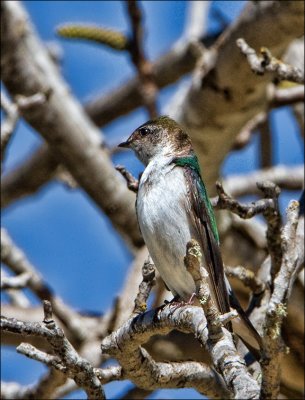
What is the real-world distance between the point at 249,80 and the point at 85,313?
230cm

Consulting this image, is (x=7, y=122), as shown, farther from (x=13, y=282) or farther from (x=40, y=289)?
(x=40, y=289)

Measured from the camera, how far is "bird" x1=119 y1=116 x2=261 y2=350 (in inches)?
179

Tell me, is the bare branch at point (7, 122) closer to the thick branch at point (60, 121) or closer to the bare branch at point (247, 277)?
the thick branch at point (60, 121)

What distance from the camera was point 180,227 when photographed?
4.62m

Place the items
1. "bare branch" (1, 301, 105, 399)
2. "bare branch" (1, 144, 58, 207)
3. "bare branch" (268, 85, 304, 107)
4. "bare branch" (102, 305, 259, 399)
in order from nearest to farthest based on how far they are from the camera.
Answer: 1. "bare branch" (102, 305, 259, 399)
2. "bare branch" (1, 301, 105, 399)
3. "bare branch" (268, 85, 304, 107)
4. "bare branch" (1, 144, 58, 207)

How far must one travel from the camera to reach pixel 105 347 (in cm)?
400

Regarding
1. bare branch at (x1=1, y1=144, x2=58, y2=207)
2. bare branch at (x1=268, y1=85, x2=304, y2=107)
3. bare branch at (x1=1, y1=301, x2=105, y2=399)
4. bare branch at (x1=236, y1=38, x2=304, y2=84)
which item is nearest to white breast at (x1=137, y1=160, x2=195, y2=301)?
bare branch at (x1=1, y1=301, x2=105, y2=399)

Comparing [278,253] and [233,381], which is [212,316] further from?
[278,253]

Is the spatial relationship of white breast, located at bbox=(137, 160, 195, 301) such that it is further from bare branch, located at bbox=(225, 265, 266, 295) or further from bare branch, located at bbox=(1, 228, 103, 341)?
bare branch, located at bbox=(1, 228, 103, 341)

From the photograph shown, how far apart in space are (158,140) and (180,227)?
2.88 feet

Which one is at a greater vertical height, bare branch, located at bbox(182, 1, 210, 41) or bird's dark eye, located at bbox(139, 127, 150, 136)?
bare branch, located at bbox(182, 1, 210, 41)

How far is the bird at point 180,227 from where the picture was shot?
14.9 feet

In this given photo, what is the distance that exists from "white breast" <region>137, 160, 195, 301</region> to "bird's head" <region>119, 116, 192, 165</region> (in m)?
0.53

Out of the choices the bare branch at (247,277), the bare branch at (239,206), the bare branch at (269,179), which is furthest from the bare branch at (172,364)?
the bare branch at (269,179)
